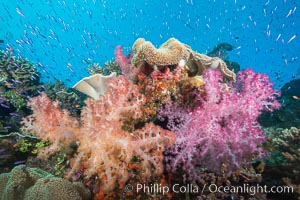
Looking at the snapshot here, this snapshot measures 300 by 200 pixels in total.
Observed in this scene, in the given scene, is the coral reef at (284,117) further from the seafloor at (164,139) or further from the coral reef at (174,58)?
the coral reef at (174,58)

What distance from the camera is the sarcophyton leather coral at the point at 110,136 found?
299 centimetres

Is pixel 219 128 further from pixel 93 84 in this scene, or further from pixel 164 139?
pixel 93 84

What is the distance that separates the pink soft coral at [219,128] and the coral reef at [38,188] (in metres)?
Result: 1.53

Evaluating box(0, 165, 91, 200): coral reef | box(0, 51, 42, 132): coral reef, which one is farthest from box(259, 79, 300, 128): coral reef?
box(0, 51, 42, 132): coral reef

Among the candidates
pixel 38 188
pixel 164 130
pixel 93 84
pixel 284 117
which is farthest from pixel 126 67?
pixel 284 117

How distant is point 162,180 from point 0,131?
245 inches

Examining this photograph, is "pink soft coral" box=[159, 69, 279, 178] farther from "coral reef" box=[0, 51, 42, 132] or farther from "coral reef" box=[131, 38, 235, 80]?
"coral reef" box=[0, 51, 42, 132]

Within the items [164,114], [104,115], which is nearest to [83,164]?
[104,115]

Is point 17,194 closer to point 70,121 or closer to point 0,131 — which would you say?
point 70,121

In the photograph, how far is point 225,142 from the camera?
3166mm

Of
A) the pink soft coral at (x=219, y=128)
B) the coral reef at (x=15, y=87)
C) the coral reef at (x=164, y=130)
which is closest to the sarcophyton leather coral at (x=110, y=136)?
the coral reef at (x=164, y=130)

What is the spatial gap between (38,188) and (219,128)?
9.47 ft

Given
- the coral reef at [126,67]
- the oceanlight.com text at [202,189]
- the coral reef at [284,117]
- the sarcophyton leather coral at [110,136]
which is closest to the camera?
the sarcophyton leather coral at [110,136]

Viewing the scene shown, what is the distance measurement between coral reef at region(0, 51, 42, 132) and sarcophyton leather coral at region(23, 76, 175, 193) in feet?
17.0
